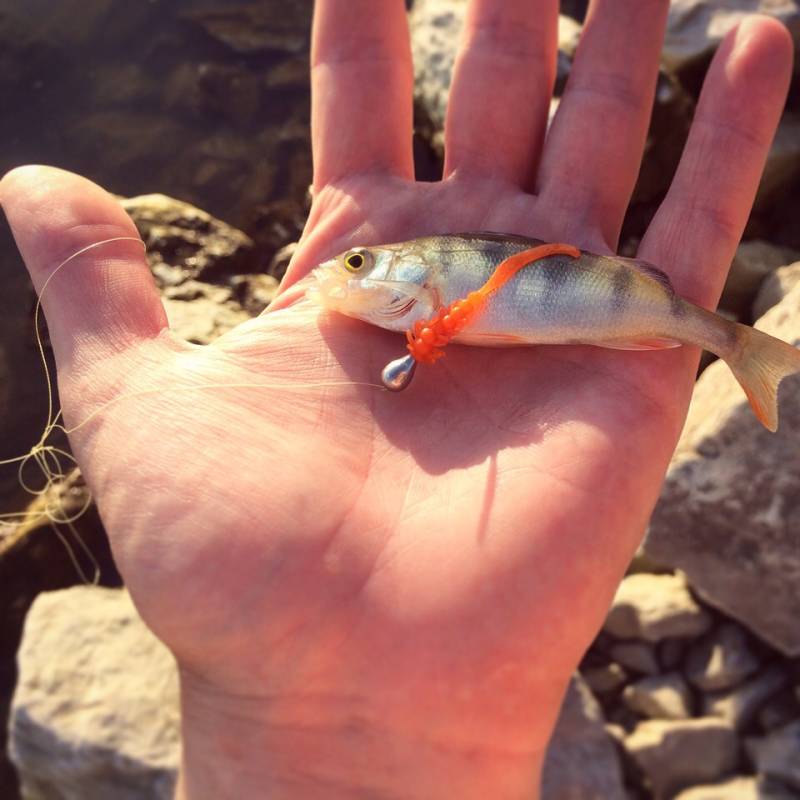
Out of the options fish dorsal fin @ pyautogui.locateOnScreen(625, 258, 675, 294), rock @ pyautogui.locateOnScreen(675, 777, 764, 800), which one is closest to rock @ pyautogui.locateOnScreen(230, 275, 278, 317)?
fish dorsal fin @ pyautogui.locateOnScreen(625, 258, 675, 294)

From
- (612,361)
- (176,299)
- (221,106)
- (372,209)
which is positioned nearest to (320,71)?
(372,209)

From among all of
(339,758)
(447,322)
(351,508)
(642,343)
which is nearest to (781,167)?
(642,343)

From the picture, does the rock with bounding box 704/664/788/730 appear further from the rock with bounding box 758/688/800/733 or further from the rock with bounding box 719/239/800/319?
the rock with bounding box 719/239/800/319

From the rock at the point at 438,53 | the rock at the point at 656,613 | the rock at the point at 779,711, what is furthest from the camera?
the rock at the point at 438,53

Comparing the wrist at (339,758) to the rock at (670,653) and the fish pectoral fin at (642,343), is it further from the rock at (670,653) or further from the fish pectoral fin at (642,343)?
the rock at (670,653)

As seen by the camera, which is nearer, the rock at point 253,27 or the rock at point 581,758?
the rock at point 581,758

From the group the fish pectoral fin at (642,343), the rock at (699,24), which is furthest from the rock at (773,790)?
the rock at (699,24)

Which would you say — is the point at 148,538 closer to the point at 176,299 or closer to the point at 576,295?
the point at 576,295
